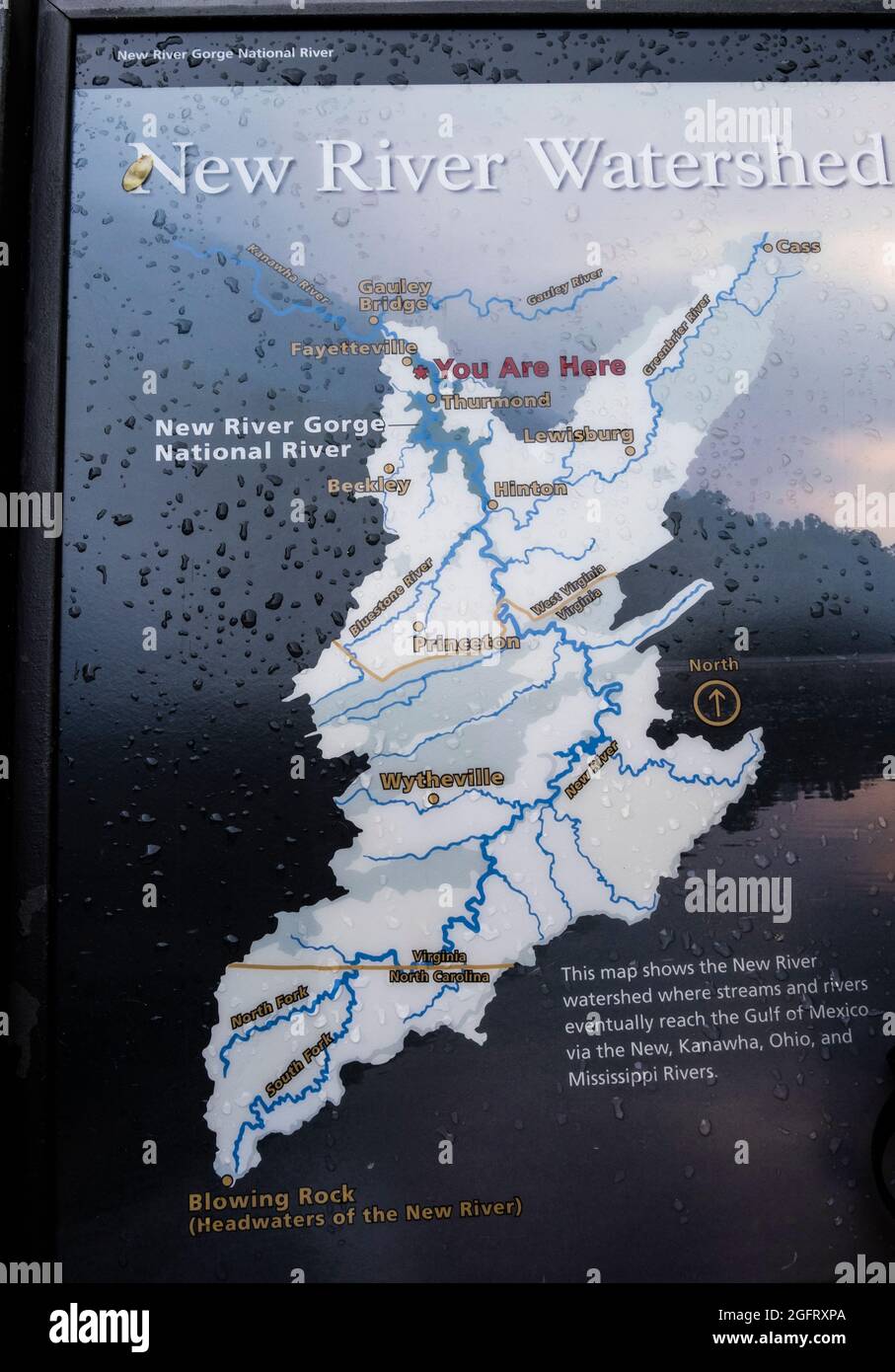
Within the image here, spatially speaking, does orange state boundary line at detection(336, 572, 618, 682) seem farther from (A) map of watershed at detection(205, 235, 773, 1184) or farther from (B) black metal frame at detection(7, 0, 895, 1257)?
(B) black metal frame at detection(7, 0, 895, 1257)

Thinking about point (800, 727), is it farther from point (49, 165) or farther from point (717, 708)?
point (49, 165)

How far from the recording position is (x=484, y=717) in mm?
1388

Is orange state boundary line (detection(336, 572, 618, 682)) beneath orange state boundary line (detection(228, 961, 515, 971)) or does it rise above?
above

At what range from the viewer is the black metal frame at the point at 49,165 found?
4.55 feet

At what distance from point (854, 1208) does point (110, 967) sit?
4.46ft

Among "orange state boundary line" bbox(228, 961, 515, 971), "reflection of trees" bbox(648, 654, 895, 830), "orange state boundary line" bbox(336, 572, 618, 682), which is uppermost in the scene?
"orange state boundary line" bbox(336, 572, 618, 682)

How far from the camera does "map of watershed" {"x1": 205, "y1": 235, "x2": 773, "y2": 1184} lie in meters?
1.36

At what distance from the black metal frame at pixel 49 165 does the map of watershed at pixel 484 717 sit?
1.45 feet

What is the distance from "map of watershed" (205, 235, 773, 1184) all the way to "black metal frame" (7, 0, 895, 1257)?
44cm

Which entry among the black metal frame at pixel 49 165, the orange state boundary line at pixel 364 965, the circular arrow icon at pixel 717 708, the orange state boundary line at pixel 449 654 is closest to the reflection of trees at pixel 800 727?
the circular arrow icon at pixel 717 708

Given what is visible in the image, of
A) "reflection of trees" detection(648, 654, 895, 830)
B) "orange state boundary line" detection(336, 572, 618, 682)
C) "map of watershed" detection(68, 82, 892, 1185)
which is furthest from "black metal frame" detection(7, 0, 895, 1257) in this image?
"reflection of trees" detection(648, 654, 895, 830)

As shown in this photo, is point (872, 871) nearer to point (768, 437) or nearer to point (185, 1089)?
point (768, 437)
